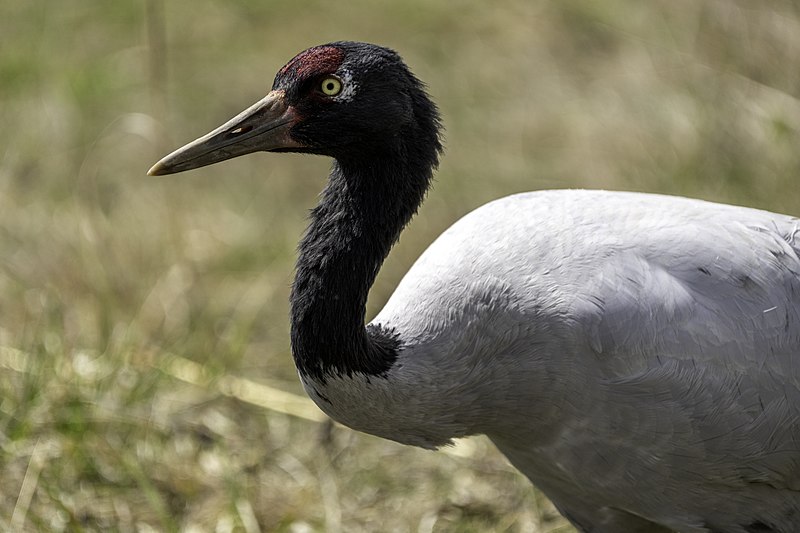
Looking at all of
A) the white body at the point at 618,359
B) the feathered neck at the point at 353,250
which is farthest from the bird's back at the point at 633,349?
the feathered neck at the point at 353,250

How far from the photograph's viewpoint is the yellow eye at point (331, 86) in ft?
11.1

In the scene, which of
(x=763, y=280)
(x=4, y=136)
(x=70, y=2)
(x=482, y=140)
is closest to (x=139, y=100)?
(x=4, y=136)

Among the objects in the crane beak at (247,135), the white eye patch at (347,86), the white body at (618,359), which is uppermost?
the white eye patch at (347,86)

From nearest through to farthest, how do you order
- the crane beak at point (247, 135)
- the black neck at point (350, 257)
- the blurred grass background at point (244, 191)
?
the black neck at point (350, 257)
the crane beak at point (247, 135)
the blurred grass background at point (244, 191)

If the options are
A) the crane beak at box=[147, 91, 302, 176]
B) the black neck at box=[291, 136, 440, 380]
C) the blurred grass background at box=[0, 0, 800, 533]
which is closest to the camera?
the black neck at box=[291, 136, 440, 380]

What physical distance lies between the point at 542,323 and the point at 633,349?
0.27 metres

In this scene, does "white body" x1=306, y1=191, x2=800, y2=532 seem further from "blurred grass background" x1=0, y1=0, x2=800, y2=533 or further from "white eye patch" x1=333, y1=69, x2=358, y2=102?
"blurred grass background" x1=0, y1=0, x2=800, y2=533

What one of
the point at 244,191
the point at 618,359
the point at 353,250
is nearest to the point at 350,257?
the point at 353,250

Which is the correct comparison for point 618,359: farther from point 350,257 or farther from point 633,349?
point 350,257

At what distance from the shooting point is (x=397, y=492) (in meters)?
4.76

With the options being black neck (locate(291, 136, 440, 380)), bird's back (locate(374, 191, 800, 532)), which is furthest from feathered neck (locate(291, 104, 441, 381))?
bird's back (locate(374, 191, 800, 532))

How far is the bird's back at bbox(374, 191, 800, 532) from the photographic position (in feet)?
10.9

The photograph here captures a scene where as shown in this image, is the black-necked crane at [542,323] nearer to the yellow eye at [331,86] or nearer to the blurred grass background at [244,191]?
the yellow eye at [331,86]

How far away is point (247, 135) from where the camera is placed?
343 cm
